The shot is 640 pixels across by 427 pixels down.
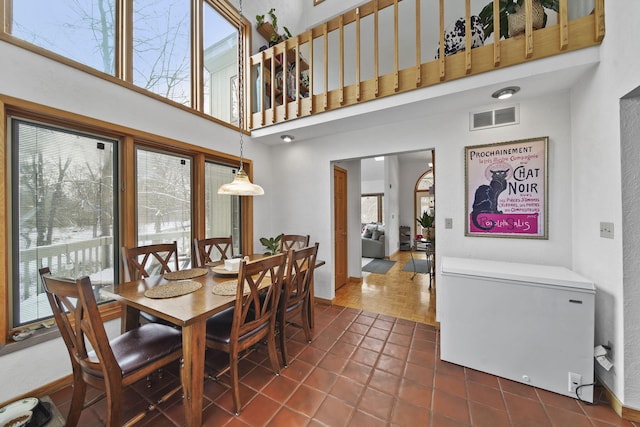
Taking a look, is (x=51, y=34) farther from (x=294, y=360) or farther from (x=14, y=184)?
(x=294, y=360)

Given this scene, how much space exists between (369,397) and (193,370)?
3.86 ft

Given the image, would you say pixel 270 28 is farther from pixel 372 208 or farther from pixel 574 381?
pixel 372 208

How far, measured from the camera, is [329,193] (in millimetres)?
3371

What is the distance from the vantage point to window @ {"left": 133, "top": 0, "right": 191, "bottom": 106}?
2.29 metres

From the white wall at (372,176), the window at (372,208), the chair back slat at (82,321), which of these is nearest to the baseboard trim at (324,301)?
the chair back slat at (82,321)

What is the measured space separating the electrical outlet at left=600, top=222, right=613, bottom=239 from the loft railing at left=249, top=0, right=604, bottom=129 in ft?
A: 4.16

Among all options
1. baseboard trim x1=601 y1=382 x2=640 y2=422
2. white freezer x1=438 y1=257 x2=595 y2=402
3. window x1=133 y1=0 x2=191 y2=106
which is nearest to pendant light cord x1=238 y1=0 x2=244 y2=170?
window x1=133 y1=0 x2=191 y2=106

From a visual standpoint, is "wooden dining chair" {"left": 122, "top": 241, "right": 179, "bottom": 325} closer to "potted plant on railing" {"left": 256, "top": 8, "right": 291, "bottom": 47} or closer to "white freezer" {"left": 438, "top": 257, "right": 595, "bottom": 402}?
"white freezer" {"left": 438, "top": 257, "right": 595, "bottom": 402}

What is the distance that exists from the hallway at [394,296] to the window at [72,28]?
365cm

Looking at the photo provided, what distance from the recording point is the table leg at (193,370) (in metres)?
1.34

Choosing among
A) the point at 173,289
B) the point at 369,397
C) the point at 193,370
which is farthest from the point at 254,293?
the point at 369,397

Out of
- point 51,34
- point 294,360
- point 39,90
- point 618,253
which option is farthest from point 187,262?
point 618,253

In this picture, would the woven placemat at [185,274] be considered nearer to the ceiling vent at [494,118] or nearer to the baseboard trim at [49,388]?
the baseboard trim at [49,388]

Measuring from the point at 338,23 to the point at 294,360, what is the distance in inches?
134
